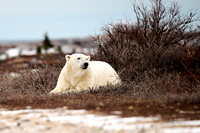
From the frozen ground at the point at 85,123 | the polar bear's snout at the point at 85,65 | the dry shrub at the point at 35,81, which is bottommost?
the frozen ground at the point at 85,123

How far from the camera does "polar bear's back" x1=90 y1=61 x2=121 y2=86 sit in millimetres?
9289

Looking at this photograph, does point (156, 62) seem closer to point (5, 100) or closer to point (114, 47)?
point (114, 47)

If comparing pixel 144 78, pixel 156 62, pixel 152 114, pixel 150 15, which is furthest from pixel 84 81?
pixel 150 15

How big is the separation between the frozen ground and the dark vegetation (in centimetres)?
58

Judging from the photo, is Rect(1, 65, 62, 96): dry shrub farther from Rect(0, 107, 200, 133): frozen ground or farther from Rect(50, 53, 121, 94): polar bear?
Rect(0, 107, 200, 133): frozen ground

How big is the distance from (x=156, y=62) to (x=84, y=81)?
10.2ft

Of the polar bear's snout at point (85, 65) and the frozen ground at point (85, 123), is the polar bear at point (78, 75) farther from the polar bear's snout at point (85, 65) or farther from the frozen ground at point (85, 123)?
the frozen ground at point (85, 123)

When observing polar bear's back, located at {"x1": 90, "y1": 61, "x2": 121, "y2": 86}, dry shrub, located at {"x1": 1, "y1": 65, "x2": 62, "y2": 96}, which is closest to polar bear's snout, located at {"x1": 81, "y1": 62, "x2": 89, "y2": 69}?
polar bear's back, located at {"x1": 90, "y1": 61, "x2": 121, "y2": 86}

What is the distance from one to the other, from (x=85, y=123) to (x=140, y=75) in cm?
564

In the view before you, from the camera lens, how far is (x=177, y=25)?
12.1 m

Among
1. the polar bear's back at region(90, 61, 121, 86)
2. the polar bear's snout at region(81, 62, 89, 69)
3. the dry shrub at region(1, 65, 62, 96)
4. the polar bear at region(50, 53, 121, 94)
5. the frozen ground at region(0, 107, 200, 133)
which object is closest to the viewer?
the frozen ground at region(0, 107, 200, 133)

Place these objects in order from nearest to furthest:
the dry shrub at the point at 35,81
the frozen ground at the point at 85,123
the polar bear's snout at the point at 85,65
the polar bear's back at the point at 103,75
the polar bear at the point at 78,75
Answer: the frozen ground at the point at 85,123 < the polar bear's snout at the point at 85,65 < the polar bear at the point at 78,75 < the polar bear's back at the point at 103,75 < the dry shrub at the point at 35,81

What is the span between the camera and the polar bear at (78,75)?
8406 millimetres

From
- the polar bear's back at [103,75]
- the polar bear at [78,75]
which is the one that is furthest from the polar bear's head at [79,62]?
the polar bear's back at [103,75]
